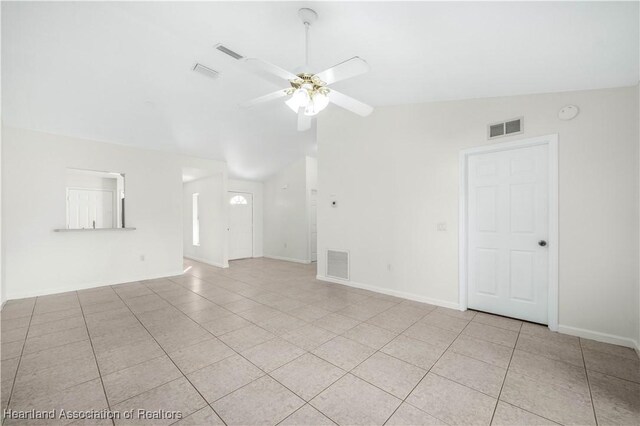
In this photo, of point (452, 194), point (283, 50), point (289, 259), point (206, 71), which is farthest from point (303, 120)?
point (289, 259)

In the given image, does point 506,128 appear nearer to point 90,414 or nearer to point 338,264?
point 338,264

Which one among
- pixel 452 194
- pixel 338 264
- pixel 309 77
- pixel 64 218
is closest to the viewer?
pixel 309 77

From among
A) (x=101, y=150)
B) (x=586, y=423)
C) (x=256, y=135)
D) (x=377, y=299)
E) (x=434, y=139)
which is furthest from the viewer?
(x=256, y=135)

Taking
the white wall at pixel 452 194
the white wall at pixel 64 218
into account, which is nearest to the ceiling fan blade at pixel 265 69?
the white wall at pixel 452 194

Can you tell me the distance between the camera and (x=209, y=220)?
6961 millimetres

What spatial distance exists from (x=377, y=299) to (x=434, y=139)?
2514mm

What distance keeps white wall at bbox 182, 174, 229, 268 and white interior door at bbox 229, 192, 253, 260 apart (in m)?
0.70

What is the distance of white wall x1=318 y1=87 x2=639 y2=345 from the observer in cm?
253

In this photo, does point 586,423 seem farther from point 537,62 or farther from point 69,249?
point 69,249

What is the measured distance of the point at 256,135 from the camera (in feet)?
17.7

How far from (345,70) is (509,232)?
9.26ft

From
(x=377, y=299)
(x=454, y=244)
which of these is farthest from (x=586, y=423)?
(x=377, y=299)

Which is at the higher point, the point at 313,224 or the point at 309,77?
the point at 309,77

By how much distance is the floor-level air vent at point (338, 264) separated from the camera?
478 centimetres
